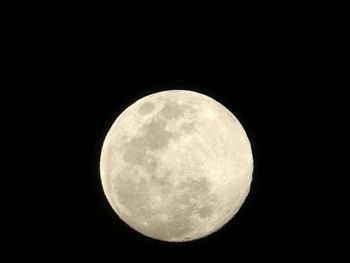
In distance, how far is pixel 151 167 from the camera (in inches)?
241

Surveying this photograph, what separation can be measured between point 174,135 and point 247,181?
126 centimetres

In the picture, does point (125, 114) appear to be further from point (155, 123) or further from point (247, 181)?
point (247, 181)

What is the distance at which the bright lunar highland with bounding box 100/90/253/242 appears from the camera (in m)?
6.12

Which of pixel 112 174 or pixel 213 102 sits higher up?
pixel 213 102

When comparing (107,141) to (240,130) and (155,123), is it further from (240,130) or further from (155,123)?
(240,130)

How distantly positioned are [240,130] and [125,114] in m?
1.52

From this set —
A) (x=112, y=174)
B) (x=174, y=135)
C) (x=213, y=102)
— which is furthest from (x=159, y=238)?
(x=213, y=102)

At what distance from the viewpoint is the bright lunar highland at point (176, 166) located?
6125mm

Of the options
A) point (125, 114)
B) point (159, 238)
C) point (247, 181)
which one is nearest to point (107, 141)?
point (125, 114)

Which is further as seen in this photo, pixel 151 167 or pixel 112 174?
pixel 112 174

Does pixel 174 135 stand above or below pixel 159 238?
above

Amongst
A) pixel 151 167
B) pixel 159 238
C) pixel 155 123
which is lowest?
pixel 159 238

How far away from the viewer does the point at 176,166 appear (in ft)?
20.0

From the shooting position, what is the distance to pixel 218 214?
6492mm
